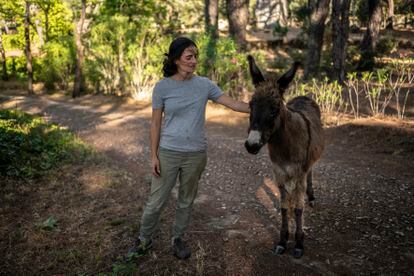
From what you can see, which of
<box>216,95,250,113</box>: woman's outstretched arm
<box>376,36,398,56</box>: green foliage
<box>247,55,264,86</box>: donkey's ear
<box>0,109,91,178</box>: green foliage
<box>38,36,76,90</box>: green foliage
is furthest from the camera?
<box>376,36,398,56</box>: green foliage

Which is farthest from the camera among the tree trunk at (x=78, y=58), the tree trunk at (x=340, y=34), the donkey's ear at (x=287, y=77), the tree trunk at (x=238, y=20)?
the tree trunk at (x=78, y=58)

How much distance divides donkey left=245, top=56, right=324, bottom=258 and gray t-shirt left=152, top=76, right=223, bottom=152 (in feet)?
1.82

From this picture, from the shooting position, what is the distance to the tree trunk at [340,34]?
44.3 feet

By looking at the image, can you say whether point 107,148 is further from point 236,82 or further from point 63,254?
point 236,82

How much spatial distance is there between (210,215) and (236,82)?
896 centimetres

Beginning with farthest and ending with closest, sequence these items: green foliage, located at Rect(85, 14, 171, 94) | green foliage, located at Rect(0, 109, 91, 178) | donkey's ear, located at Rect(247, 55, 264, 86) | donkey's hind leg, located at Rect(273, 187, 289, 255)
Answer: green foliage, located at Rect(85, 14, 171, 94) < green foliage, located at Rect(0, 109, 91, 178) < donkey's hind leg, located at Rect(273, 187, 289, 255) < donkey's ear, located at Rect(247, 55, 264, 86)

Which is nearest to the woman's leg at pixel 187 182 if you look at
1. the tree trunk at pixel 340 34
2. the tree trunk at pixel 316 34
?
the tree trunk at pixel 340 34

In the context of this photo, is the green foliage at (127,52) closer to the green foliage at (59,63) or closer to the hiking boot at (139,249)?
the green foliage at (59,63)

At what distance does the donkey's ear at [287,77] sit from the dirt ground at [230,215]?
198 cm

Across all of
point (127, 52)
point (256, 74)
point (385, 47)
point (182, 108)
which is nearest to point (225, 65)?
point (127, 52)

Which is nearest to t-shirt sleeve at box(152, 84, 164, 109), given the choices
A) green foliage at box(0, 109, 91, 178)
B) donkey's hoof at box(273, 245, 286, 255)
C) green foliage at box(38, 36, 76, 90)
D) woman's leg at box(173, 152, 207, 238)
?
woman's leg at box(173, 152, 207, 238)

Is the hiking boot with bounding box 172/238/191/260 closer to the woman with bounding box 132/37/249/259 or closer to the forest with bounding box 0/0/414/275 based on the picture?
the forest with bounding box 0/0/414/275

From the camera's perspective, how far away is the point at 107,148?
903 centimetres

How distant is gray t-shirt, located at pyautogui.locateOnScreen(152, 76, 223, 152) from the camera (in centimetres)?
331
